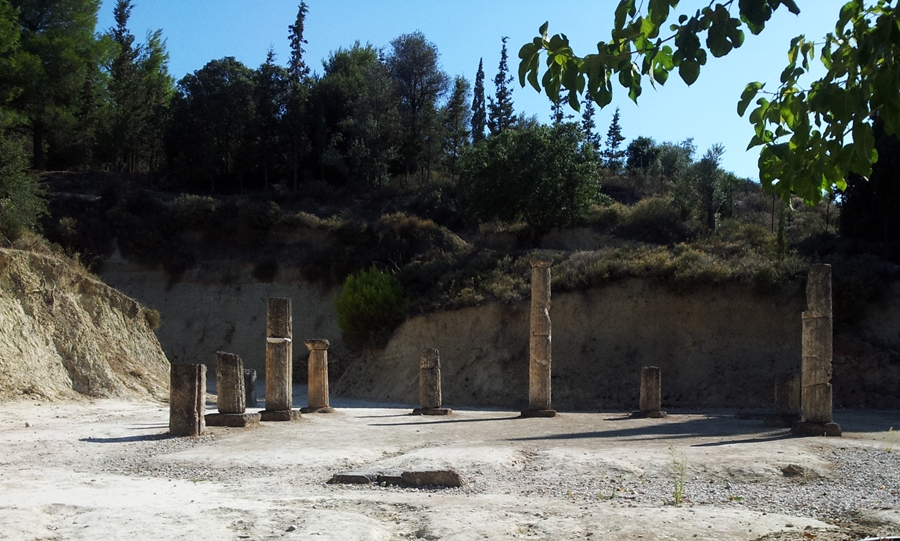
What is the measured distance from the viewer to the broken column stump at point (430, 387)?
2319 centimetres

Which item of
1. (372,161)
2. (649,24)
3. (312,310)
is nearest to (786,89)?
(649,24)

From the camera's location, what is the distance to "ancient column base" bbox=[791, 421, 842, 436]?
1692cm

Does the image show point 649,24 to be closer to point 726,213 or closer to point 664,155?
point 726,213

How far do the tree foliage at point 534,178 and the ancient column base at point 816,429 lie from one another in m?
24.7

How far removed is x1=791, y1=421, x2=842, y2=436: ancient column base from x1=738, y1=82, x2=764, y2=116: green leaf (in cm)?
1343

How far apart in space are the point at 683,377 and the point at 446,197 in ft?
72.9

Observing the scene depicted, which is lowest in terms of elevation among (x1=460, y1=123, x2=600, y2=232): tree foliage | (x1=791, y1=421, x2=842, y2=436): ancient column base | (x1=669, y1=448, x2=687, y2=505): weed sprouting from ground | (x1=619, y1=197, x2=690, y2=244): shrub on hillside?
(x1=791, y1=421, x2=842, y2=436): ancient column base

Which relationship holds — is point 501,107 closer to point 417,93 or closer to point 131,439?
point 417,93

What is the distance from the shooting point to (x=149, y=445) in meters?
14.2

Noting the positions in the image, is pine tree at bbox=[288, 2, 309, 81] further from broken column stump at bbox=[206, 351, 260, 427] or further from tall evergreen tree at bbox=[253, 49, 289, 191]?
broken column stump at bbox=[206, 351, 260, 427]

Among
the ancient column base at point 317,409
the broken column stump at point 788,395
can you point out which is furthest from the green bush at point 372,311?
the broken column stump at point 788,395

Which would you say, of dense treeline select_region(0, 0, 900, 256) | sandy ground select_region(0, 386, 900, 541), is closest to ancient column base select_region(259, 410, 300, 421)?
sandy ground select_region(0, 386, 900, 541)

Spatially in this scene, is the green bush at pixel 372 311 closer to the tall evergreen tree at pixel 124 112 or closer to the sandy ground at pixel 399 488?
the sandy ground at pixel 399 488

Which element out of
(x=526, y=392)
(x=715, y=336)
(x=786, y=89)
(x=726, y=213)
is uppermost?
(x=726, y=213)
